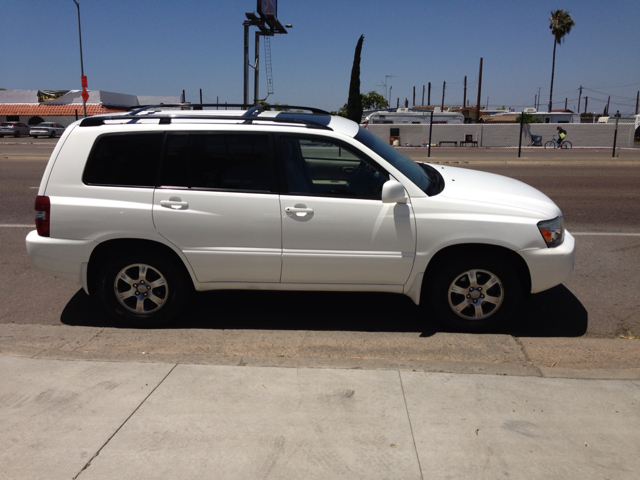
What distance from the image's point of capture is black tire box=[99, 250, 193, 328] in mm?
4930

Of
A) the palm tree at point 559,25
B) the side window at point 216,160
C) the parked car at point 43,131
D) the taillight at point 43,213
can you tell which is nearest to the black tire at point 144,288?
the taillight at point 43,213

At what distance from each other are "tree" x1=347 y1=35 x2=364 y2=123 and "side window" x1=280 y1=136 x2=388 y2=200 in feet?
94.5

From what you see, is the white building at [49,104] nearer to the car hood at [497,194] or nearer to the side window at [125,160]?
the side window at [125,160]

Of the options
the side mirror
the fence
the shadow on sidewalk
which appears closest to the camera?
the side mirror

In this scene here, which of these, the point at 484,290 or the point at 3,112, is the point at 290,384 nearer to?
the point at 484,290

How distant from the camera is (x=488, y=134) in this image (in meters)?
40.6

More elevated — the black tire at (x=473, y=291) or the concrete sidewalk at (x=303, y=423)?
the black tire at (x=473, y=291)

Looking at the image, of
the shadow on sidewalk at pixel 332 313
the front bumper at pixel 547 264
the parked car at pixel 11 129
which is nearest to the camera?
the front bumper at pixel 547 264

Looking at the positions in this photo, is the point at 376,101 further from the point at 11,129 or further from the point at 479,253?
the point at 479,253

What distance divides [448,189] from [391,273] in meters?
0.87

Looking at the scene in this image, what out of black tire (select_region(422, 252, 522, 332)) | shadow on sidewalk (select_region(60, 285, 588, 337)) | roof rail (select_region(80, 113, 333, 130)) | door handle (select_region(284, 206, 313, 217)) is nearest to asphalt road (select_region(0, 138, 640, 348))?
shadow on sidewalk (select_region(60, 285, 588, 337))

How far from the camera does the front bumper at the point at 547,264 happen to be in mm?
4723

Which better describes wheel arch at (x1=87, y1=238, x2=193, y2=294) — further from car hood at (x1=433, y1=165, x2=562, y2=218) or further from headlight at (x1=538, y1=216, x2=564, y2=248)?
headlight at (x1=538, y1=216, x2=564, y2=248)

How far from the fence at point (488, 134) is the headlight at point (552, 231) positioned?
35615mm
